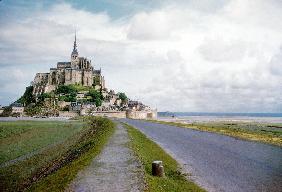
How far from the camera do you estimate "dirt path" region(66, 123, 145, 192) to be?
17219 millimetres

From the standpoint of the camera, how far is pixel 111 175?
19.9m

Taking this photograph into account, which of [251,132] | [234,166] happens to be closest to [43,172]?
[234,166]

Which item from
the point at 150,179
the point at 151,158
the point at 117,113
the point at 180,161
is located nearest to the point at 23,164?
the point at 151,158

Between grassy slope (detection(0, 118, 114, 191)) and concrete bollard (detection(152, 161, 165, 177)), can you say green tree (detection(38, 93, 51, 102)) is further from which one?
concrete bollard (detection(152, 161, 165, 177))

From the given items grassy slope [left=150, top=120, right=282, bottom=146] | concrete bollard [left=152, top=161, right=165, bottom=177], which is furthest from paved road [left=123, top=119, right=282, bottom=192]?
grassy slope [left=150, top=120, right=282, bottom=146]

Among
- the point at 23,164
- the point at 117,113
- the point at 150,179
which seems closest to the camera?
the point at 150,179

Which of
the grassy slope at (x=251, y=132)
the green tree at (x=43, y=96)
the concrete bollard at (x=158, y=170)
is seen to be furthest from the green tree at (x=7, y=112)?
the concrete bollard at (x=158, y=170)

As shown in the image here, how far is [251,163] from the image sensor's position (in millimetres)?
26766

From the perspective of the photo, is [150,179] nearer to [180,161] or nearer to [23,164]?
[180,161]

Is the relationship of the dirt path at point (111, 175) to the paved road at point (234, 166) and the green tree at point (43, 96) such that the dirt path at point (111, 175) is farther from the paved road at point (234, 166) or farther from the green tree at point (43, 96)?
the green tree at point (43, 96)

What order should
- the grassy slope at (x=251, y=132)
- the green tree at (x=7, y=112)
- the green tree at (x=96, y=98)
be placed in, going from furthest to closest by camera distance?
1. the green tree at (x=96, y=98)
2. the green tree at (x=7, y=112)
3. the grassy slope at (x=251, y=132)

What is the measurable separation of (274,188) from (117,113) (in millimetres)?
161974

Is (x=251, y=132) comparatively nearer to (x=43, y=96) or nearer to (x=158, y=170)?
(x=158, y=170)

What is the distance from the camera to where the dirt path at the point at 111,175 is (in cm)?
1722
